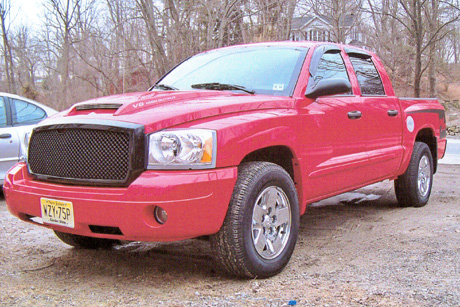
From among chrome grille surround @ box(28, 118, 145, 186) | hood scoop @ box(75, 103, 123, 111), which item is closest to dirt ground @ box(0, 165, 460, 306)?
chrome grille surround @ box(28, 118, 145, 186)

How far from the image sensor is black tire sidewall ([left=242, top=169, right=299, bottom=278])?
3.17m

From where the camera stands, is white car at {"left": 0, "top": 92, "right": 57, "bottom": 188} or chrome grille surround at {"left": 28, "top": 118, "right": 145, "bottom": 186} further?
white car at {"left": 0, "top": 92, "right": 57, "bottom": 188}

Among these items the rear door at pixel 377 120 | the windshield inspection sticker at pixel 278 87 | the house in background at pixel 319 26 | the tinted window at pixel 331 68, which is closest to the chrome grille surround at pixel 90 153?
the windshield inspection sticker at pixel 278 87

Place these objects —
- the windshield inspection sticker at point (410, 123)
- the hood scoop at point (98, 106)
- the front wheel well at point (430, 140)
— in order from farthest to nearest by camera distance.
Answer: the front wheel well at point (430, 140)
the windshield inspection sticker at point (410, 123)
the hood scoop at point (98, 106)

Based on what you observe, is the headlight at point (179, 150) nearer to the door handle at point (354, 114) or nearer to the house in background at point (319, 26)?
the door handle at point (354, 114)

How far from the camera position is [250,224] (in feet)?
10.5

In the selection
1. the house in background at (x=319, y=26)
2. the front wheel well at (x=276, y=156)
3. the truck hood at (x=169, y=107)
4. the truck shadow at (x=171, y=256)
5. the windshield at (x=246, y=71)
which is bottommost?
the truck shadow at (x=171, y=256)

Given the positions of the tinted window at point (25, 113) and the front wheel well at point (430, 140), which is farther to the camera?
the tinted window at point (25, 113)

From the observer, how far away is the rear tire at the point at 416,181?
580cm

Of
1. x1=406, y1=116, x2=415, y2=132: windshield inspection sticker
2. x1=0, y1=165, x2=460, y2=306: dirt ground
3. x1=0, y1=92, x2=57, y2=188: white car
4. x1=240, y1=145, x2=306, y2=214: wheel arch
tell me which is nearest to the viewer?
x1=0, y1=165, x2=460, y2=306: dirt ground

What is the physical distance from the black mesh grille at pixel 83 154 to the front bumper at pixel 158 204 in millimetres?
116

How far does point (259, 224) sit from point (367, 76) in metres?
2.51

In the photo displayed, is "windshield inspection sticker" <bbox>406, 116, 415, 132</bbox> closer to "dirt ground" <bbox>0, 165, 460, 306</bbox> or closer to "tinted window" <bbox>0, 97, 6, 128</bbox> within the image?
"dirt ground" <bbox>0, 165, 460, 306</bbox>

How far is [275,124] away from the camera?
11.6 ft
